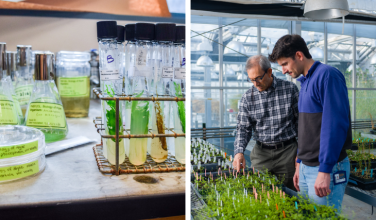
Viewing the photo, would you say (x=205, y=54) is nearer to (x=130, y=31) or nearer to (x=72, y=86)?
(x=72, y=86)

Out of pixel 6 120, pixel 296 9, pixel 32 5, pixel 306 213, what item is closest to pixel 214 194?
pixel 306 213

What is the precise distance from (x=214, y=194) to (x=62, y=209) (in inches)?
21.7

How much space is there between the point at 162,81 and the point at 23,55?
2.72 feet

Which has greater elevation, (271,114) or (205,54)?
(205,54)

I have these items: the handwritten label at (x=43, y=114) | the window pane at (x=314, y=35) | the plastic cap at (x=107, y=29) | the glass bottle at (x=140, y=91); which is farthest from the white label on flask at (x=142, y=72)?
the window pane at (x=314, y=35)

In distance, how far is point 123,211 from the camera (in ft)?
2.07

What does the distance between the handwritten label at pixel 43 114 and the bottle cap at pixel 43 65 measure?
99 millimetres

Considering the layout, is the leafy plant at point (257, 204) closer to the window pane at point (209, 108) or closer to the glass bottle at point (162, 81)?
the glass bottle at point (162, 81)

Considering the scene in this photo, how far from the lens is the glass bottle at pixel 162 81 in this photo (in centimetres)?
78

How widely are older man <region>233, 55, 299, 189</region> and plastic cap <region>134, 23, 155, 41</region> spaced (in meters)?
0.71

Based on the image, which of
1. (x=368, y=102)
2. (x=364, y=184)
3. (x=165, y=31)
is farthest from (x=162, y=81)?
(x=368, y=102)

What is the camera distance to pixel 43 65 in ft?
3.13

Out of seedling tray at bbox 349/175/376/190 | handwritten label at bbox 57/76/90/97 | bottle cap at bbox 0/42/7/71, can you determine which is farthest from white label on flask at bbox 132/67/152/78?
seedling tray at bbox 349/175/376/190

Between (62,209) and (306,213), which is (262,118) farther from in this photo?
(62,209)
